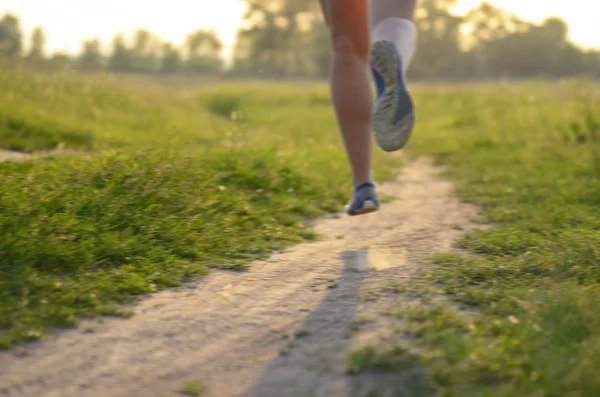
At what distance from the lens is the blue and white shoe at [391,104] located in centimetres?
242

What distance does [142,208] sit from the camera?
2898 millimetres

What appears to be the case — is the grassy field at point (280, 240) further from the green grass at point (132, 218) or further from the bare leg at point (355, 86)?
the bare leg at point (355, 86)

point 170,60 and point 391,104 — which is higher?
point 170,60

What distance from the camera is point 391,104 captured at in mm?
2420

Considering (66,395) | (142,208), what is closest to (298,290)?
(66,395)

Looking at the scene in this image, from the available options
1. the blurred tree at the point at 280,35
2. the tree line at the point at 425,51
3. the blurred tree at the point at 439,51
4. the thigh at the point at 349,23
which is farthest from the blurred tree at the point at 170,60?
the thigh at the point at 349,23

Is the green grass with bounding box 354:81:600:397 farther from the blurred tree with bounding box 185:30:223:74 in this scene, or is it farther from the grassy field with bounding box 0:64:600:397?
the blurred tree with bounding box 185:30:223:74

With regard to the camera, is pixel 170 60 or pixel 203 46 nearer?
pixel 170 60

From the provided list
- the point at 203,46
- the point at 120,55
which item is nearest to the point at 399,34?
the point at 120,55

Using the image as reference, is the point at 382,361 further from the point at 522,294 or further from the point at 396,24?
the point at 396,24

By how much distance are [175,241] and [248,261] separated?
345 mm

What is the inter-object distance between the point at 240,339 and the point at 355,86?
1.40 m

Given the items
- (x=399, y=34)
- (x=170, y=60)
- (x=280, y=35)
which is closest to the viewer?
(x=399, y=34)

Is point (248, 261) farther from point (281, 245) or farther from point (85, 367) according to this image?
point (85, 367)
